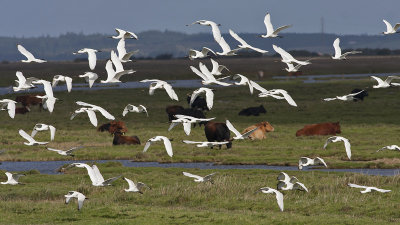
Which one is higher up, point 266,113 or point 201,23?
point 201,23

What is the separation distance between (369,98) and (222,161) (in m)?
29.4

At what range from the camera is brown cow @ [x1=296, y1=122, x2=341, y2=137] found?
38156mm

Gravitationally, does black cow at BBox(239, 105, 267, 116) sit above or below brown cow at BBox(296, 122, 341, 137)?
below

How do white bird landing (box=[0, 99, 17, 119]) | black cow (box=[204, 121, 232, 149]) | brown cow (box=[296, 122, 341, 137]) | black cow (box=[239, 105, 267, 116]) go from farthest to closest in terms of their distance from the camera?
black cow (box=[239, 105, 267, 116]) → brown cow (box=[296, 122, 341, 137]) → black cow (box=[204, 121, 232, 149]) → white bird landing (box=[0, 99, 17, 119])

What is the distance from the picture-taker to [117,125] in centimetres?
4038

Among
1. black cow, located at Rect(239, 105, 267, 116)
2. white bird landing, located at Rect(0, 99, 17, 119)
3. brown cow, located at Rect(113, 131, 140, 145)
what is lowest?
black cow, located at Rect(239, 105, 267, 116)

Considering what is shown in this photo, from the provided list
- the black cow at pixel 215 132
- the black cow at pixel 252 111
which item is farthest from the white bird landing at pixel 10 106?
the black cow at pixel 252 111

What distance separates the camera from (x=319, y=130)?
3856cm

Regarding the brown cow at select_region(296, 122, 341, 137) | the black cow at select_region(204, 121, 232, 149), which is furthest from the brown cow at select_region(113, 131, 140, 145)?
the brown cow at select_region(296, 122, 341, 137)

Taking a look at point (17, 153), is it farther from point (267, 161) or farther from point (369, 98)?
point (369, 98)

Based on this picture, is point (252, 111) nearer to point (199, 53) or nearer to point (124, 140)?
point (124, 140)

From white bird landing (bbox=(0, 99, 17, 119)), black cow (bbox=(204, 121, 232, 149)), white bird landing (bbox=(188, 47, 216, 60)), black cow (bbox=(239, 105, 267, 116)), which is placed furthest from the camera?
black cow (bbox=(239, 105, 267, 116))

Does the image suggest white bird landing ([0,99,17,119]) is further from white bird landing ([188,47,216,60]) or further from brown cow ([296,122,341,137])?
brown cow ([296,122,341,137])

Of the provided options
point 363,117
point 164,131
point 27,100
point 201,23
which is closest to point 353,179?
point 201,23
